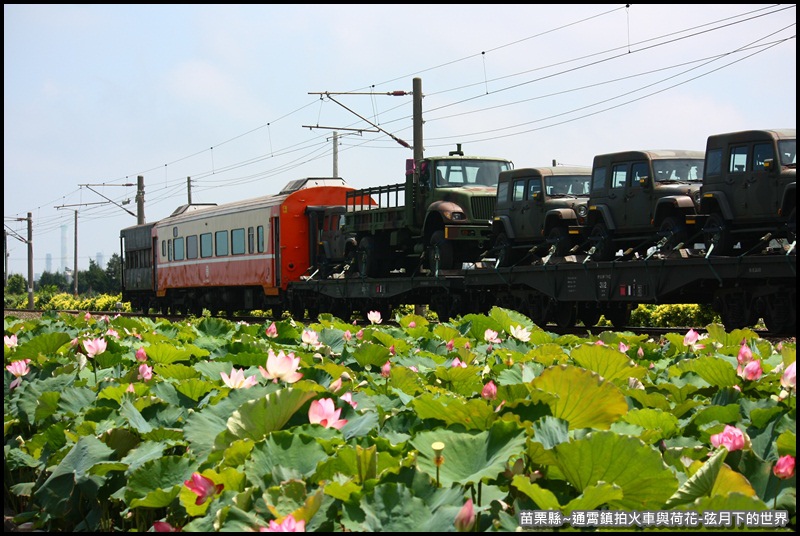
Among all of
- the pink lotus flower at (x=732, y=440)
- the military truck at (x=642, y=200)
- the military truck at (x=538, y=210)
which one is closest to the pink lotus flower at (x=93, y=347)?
the pink lotus flower at (x=732, y=440)

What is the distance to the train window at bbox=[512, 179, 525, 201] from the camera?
20438 mm

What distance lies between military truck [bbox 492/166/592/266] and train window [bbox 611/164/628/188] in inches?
42.6

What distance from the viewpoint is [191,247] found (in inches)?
1348

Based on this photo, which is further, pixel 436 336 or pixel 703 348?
pixel 436 336

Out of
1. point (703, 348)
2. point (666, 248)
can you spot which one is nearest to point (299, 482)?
point (703, 348)

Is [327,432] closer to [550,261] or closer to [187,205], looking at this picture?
[550,261]

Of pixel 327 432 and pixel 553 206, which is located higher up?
pixel 553 206

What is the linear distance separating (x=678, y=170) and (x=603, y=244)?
1955 mm

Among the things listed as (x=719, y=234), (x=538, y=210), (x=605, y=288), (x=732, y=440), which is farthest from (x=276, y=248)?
(x=732, y=440)

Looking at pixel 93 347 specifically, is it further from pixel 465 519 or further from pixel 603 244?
pixel 603 244

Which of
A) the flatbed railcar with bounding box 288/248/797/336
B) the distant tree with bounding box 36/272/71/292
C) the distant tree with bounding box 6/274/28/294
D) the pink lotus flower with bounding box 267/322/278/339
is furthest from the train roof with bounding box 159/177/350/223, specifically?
the distant tree with bounding box 36/272/71/292

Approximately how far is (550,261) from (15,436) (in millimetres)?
16014

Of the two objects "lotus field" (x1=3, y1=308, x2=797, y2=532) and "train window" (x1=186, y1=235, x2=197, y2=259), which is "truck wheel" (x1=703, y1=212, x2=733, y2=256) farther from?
"train window" (x1=186, y1=235, x2=197, y2=259)

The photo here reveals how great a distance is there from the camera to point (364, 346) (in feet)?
16.3
